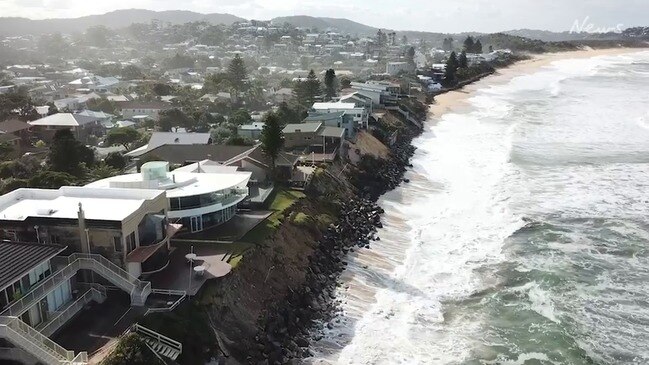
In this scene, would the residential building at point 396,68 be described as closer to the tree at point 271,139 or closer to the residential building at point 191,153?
the residential building at point 191,153

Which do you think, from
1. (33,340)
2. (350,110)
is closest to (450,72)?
(350,110)

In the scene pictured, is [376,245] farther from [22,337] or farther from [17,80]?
[17,80]

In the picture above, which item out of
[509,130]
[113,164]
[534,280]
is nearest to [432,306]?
[534,280]

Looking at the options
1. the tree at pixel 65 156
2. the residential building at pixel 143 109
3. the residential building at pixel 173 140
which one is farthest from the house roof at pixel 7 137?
the residential building at pixel 143 109

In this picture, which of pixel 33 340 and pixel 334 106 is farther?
pixel 334 106

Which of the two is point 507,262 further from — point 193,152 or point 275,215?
point 193,152

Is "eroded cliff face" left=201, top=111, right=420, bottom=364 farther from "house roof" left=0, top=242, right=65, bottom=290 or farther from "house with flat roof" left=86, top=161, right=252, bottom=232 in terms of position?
"house roof" left=0, top=242, right=65, bottom=290

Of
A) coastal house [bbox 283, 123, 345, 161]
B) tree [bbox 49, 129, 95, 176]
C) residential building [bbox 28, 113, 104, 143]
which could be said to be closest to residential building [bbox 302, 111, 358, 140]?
coastal house [bbox 283, 123, 345, 161]
